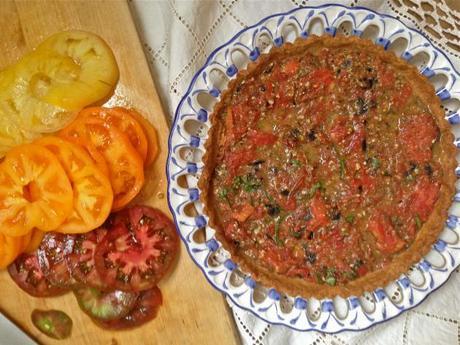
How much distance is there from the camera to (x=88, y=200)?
2.74m

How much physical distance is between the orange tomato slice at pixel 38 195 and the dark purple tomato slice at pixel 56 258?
144 mm

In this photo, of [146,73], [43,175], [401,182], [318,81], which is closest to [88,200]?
→ [43,175]

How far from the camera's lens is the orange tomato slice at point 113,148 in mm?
2768

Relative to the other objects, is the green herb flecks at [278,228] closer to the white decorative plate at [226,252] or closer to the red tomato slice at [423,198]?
the white decorative plate at [226,252]

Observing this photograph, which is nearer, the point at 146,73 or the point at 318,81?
the point at 318,81

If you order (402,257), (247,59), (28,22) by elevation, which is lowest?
(28,22)

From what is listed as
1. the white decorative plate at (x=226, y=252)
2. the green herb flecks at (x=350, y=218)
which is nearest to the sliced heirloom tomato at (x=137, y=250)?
the white decorative plate at (x=226, y=252)

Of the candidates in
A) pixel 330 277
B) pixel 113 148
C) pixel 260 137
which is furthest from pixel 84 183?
pixel 330 277

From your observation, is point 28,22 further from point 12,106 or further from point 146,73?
point 146,73

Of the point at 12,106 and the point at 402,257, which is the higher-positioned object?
the point at 402,257

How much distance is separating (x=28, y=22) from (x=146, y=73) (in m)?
0.63

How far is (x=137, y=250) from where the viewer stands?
286cm

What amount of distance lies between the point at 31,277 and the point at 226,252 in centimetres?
93

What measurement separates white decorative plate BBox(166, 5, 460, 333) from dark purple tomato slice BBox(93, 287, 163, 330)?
0.98 feet
